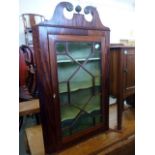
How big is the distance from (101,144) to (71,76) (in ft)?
1.91

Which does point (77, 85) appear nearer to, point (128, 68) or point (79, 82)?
point (79, 82)

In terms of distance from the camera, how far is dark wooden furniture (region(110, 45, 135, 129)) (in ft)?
5.45

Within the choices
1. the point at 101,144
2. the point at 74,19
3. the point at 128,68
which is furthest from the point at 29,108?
the point at 128,68

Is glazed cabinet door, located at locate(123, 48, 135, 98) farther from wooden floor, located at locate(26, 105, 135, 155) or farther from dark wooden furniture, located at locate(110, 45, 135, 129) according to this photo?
wooden floor, located at locate(26, 105, 135, 155)

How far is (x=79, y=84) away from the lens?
1.51 m

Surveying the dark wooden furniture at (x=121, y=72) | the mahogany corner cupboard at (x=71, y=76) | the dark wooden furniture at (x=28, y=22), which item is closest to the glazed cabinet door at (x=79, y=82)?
the mahogany corner cupboard at (x=71, y=76)

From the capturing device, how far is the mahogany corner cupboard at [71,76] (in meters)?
1.26

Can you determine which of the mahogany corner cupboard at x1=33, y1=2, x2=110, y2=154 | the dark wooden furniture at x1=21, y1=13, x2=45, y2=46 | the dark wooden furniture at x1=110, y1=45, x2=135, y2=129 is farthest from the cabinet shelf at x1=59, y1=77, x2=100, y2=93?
the dark wooden furniture at x1=21, y1=13, x2=45, y2=46

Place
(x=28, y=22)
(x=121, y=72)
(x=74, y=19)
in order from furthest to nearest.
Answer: (x=28, y=22) < (x=121, y=72) < (x=74, y=19)

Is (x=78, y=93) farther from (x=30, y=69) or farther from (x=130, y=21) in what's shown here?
(x=130, y=21)

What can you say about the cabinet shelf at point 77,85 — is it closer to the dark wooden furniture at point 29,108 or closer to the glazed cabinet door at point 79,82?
the glazed cabinet door at point 79,82

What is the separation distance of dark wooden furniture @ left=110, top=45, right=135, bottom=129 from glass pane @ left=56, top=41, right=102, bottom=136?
0.61 feet
